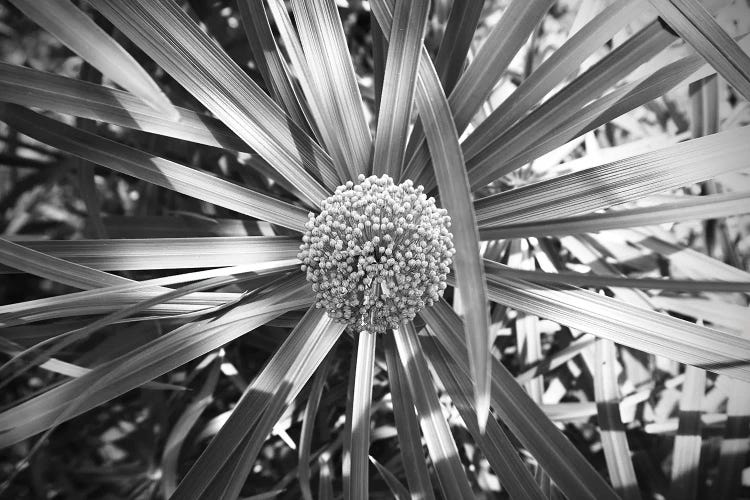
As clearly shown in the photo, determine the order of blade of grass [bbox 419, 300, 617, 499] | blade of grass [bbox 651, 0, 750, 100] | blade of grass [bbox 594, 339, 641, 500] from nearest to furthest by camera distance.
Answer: blade of grass [bbox 651, 0, 750, 100] → blade of grass [bbox 419, 300, 617, 499] → blade of grass [bbox 594, 339, 641, 500]

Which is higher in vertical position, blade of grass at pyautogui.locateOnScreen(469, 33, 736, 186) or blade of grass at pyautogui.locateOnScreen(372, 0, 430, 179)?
blade of grass at pyautogui.locateOnScreen(372, 0, 430, 179)

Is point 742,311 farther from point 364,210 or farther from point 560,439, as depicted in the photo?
point 364,210

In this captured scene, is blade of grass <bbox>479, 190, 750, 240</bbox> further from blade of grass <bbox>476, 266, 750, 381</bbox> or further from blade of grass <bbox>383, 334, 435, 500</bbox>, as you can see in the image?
blade of grass <bbox>383, 334, 435, 500</bbox>

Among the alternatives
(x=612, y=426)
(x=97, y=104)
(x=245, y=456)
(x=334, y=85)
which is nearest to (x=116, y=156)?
(x=97, y=104)

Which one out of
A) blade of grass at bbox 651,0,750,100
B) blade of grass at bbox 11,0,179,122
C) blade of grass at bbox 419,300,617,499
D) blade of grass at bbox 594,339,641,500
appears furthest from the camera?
blade of grass at bbox 594,339,641,500

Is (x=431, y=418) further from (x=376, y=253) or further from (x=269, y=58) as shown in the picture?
(x=269, y=58)

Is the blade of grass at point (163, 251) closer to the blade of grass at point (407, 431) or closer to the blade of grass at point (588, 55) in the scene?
the blade of grass at point (407, 431)

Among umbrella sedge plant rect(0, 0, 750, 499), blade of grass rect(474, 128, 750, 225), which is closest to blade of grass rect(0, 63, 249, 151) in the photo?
umbrella sedge plant rect(0, 0, 750, 499)
